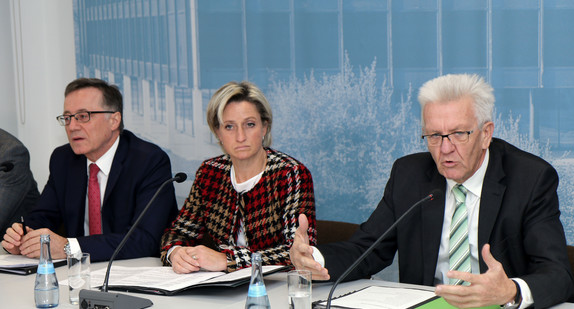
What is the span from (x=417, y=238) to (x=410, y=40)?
4.15 feet

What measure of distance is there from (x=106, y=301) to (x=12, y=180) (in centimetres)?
186

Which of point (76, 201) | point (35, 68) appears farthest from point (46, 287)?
point (35, 68)

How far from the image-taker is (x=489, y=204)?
2471 millimetres

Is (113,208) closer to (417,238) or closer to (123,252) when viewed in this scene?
(123,252)

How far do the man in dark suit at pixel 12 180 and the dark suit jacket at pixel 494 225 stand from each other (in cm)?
200

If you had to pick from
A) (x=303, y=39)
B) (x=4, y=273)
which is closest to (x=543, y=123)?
(x=303, y=39)

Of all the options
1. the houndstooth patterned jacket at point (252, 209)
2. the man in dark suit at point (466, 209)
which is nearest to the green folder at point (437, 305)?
the man in dark suit at point (466, 209)

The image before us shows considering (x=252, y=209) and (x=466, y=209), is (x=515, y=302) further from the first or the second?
(x=252, y=209)

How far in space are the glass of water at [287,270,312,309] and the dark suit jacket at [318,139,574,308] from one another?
0.47 m

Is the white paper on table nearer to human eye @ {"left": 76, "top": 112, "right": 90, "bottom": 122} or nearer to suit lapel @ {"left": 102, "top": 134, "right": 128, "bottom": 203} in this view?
suit lapel @ {"left": 102, "top": 134, "right": 128, "bottom": 203}

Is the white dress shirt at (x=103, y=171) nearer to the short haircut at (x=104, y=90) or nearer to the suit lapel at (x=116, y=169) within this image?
the suit lapel at (x=116, y=169)

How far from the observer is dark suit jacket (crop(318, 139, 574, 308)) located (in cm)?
230

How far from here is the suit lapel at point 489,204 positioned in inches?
96.7

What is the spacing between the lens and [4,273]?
2.76 m
